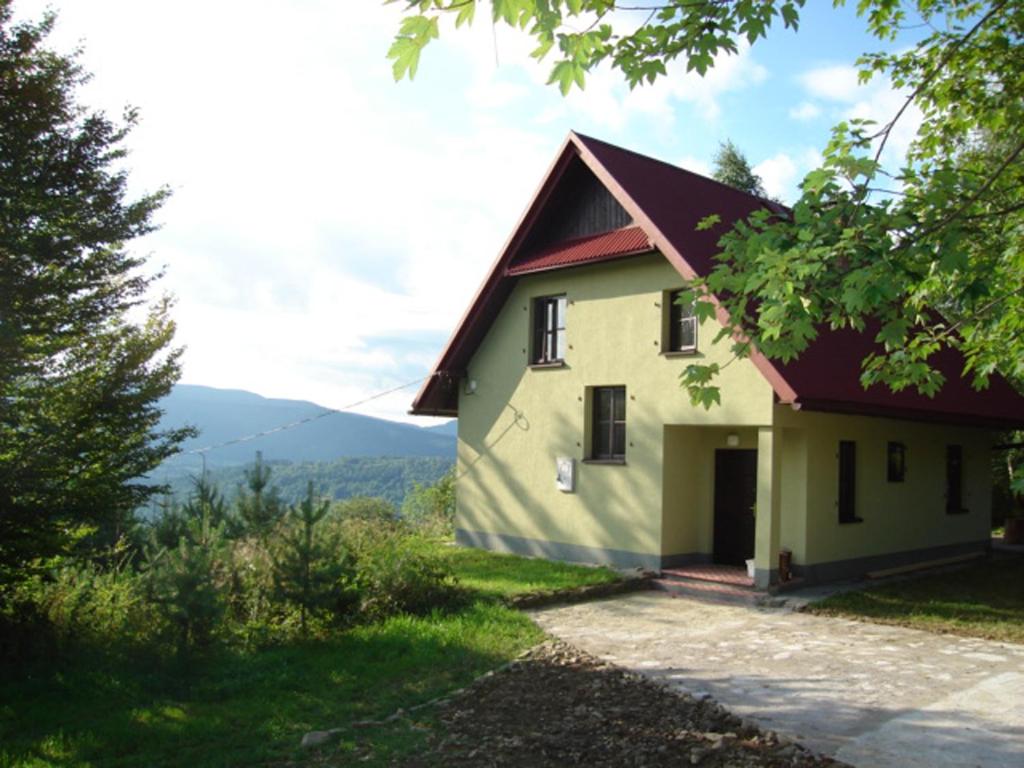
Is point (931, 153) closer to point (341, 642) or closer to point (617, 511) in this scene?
point (617, 511)

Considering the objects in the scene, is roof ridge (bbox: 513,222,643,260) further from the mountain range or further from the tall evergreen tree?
the mountain range

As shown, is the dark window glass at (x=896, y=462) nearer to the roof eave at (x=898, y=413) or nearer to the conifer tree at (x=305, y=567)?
the roof eave at (x=898, y=413)

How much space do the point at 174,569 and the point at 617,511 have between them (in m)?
8.21

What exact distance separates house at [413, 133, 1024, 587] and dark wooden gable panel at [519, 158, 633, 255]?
40 millimetres

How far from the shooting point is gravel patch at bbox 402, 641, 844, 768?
224 inches

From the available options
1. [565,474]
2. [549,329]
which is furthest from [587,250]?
[565,474]

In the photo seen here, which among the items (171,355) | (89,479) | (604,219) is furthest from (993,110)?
(89,479)

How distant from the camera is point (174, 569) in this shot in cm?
826

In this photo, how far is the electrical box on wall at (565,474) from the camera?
15305 mm

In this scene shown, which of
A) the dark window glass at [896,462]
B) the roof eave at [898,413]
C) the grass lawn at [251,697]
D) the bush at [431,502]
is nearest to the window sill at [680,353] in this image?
the roof eave at [898,413]

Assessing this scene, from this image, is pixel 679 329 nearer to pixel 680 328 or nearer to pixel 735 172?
pixel 680 328

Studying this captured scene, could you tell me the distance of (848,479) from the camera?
14352 millimetres

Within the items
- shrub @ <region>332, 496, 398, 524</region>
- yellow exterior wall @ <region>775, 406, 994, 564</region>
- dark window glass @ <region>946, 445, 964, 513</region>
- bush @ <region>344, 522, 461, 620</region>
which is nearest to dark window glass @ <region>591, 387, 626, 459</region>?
yellow exterior wall @ <region>775, 406, 994, 564</region>

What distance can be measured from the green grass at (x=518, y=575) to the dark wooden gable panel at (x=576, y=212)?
20.4 ft
